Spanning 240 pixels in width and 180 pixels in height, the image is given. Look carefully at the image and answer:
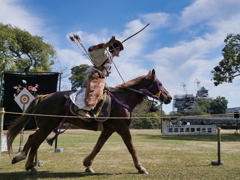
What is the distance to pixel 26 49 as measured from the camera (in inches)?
1177

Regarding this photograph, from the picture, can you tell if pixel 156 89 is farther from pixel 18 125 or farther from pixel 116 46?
pixel 18 125

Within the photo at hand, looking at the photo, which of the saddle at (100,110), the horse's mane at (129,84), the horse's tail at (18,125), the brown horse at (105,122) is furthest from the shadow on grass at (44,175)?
the horse's mane at (129,84)

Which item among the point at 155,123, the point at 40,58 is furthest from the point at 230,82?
the point at 40,58

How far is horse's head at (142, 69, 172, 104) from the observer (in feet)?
18.5

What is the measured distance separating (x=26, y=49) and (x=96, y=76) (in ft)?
91.4

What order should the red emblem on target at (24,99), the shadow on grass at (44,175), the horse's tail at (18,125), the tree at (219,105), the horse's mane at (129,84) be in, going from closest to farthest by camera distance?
the shadow on grass at (44,175) → the horse's tail at (18,125) → the horse's mane at (129,84) → the red emblem on target at (24,99) → the tree at (219,105)

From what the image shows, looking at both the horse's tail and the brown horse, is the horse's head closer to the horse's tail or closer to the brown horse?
the brown horse

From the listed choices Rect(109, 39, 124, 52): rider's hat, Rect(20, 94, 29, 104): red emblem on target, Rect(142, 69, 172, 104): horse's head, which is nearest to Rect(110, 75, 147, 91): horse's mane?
Rect(142, 69, 172, 104): horse's head

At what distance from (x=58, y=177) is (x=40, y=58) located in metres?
27.6

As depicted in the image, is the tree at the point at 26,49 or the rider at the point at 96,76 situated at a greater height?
the tree at the point at 26,49

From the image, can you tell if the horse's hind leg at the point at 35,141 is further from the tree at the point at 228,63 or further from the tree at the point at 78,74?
the tree at the point at 78,74

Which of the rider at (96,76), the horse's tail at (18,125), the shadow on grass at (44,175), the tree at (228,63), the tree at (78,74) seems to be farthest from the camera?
the tree at (78,74)

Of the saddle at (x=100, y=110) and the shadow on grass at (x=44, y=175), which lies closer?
the shadow on grass at (x=44, y=175)

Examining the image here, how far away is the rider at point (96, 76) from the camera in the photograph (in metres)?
4.96
